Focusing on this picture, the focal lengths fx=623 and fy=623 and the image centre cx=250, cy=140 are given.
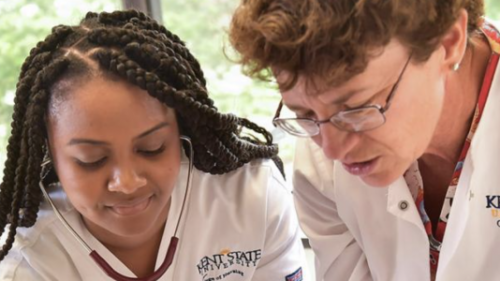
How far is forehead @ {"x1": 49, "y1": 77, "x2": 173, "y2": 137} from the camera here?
1.09 metres

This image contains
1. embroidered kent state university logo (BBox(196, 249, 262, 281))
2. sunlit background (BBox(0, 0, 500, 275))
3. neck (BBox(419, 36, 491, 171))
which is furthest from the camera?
sunlit background (BBox(0, 0, 500, 275))

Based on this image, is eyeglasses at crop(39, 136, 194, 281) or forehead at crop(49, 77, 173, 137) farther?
eyeglasses at crop(39, 136, 194, 281)

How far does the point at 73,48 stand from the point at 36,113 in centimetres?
14

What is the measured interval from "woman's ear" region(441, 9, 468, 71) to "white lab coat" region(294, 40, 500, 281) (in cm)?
14

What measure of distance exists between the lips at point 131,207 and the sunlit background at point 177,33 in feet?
1.96

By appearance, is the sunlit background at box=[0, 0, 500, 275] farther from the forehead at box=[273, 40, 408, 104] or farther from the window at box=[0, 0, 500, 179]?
the forehead at box=[273, 40, 408, 104]

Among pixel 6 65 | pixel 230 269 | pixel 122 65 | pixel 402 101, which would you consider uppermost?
pixel 6 65

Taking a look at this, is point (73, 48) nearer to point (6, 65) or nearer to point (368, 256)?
point (368, 256)

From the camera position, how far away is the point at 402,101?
874mm

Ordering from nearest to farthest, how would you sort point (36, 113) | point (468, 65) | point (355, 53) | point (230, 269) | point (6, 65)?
1. point (355, 53)
2. point (468, 65)
3. point (36, 113)
4. point (230, 269)
5. point (6, 65)

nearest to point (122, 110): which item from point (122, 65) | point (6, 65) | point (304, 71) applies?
point (122, 65)

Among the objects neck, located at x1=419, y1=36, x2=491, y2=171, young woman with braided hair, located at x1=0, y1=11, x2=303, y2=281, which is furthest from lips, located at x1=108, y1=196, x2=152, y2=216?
neck, located at x1=419, y1=36, x2=491, y2=171

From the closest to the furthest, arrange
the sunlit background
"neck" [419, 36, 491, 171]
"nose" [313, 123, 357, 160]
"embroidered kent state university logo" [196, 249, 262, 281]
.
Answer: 1. "nose" [313, 123, 357, 160]
2. "neck" [419, 36, 491, 171]
3. "embroidered kent state university logo" [196, 249, 262, 281]
4. the sunlit background

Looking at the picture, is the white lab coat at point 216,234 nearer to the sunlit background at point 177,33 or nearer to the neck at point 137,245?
the neck at point 137,245
